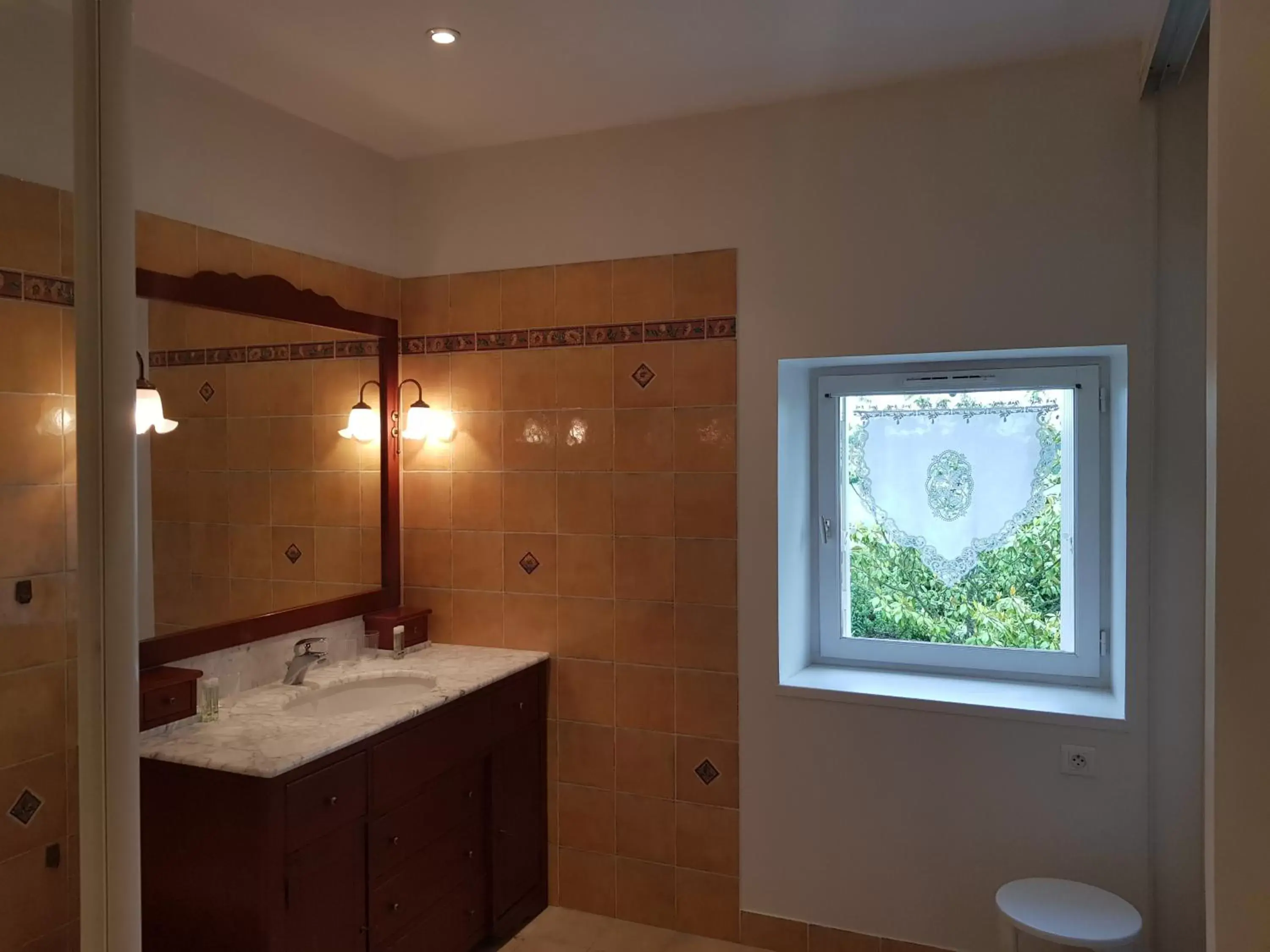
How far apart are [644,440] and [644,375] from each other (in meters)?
0.21

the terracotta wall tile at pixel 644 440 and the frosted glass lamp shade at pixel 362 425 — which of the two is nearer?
the terracotta wall tile at pixel 644 440

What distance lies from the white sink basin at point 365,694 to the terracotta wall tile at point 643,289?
1.32 metres

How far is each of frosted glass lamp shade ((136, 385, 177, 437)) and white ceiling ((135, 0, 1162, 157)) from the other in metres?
0.91

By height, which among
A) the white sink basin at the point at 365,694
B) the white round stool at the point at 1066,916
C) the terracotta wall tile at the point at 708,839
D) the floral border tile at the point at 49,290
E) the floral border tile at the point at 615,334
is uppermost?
the floral border tile at the point at 615,334

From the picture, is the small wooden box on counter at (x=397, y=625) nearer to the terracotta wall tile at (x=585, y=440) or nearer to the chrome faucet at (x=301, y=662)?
the chrome faucet at (x=301, y=662)

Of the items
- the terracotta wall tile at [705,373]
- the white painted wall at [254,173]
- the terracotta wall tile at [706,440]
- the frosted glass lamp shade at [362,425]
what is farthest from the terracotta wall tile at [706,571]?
the white painted wall at [254,173]

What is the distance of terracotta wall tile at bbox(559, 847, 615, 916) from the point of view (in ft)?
10.0

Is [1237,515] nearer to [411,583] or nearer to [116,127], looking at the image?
[116,127]

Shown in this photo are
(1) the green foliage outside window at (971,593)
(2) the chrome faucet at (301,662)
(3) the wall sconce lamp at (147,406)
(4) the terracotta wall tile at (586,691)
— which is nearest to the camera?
(3) the wall sconce lamp at (147,406)

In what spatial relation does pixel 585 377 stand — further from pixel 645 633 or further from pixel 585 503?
pixel 645 633

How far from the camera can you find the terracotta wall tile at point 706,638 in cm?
287

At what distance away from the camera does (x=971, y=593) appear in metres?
2.93

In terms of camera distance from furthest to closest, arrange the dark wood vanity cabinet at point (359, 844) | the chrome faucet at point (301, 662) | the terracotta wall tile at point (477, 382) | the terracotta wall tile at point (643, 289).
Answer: the terracotta wall tile at point (477, 382) → the terracotta wall tile at point (643, 289) → the chrome faucet at point (301, 662) → the dark wood vanity cabinet at point (359, 844)

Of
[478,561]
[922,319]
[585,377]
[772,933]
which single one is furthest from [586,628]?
[922,319]
